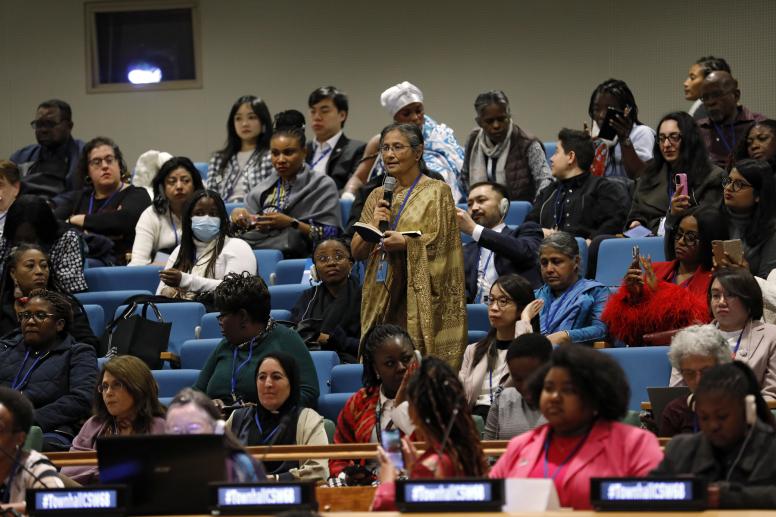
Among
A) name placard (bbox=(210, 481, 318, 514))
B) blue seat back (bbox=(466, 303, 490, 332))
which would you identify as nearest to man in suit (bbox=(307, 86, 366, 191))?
blue seat back (bbox=(466, 303, 490, 332))

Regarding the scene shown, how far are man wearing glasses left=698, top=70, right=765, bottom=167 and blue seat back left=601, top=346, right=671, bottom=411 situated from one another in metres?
1.97

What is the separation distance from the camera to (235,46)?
9.33 m

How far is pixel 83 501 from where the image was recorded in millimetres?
3105

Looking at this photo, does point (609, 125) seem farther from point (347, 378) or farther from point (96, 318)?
point (96, 318)

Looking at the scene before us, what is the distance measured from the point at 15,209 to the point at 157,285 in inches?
29.4

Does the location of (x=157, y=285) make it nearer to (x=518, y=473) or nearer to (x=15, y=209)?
(x=15, y=209)

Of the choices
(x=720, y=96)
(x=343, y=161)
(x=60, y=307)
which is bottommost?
(x=60, y=307)

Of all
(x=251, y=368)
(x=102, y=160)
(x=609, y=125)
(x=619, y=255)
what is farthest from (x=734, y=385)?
(x=102, y=160)

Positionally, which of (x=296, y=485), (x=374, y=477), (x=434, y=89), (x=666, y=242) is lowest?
(x=374, y=477)

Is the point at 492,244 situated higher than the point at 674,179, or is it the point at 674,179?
the point at 674,179

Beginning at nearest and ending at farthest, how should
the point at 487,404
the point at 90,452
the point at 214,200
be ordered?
the point at 90,452 → the point at 487,404 → the point at 214,200

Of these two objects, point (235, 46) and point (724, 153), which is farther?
point (235, 46)

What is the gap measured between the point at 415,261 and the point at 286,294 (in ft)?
3.48

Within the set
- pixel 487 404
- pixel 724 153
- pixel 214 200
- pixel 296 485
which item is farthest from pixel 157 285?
pixel 296 485
